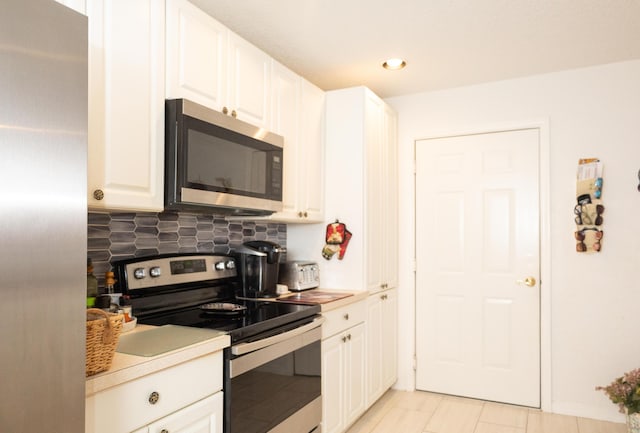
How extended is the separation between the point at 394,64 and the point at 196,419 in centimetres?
238

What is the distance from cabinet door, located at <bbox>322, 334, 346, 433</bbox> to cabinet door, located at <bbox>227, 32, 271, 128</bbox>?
127 cm

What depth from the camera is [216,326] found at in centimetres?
179

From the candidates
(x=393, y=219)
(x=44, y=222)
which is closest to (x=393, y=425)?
(x=393, y=219)

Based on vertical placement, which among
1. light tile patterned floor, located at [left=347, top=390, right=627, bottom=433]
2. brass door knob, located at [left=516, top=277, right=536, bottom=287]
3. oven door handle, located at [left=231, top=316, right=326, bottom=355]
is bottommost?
light tile patterned floor, located at [left=347, top=390, right=627, bottom=433]

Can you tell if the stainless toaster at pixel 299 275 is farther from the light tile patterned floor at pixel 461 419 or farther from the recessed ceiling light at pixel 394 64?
the recessed ceiling light at pixel 394 64

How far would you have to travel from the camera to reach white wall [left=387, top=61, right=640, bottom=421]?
9.59 ft

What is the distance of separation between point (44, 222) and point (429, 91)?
10.3 ft

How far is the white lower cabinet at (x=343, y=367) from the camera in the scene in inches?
95.8

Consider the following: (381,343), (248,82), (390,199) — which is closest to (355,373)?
(381,343)

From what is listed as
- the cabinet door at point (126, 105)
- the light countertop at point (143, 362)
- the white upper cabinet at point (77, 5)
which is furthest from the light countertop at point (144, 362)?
the white upper cabinet at point (77, 5)

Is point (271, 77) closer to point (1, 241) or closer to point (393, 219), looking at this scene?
point (393, 219)

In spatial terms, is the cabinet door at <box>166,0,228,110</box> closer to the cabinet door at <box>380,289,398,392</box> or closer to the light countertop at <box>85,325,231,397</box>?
the light countertop at <box>85,325,231,397</box>

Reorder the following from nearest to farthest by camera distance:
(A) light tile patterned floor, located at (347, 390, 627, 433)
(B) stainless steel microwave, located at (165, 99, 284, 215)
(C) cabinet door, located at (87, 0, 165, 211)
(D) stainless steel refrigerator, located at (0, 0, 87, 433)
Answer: (D) stainless steel refrigerator, located at (0, 0, 87, 433) < (C) cabinet door, located at (87, 0, 165, 211) < (B) stainless steel microwave, located at (165, 99, 284, 215) < (A) light tile patterned floor, located at (347, 390, 627, 433)

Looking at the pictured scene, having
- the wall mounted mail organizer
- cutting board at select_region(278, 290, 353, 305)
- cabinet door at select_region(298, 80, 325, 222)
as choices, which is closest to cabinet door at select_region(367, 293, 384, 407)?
cutting board at select_region(278, 290, 353, 305)
